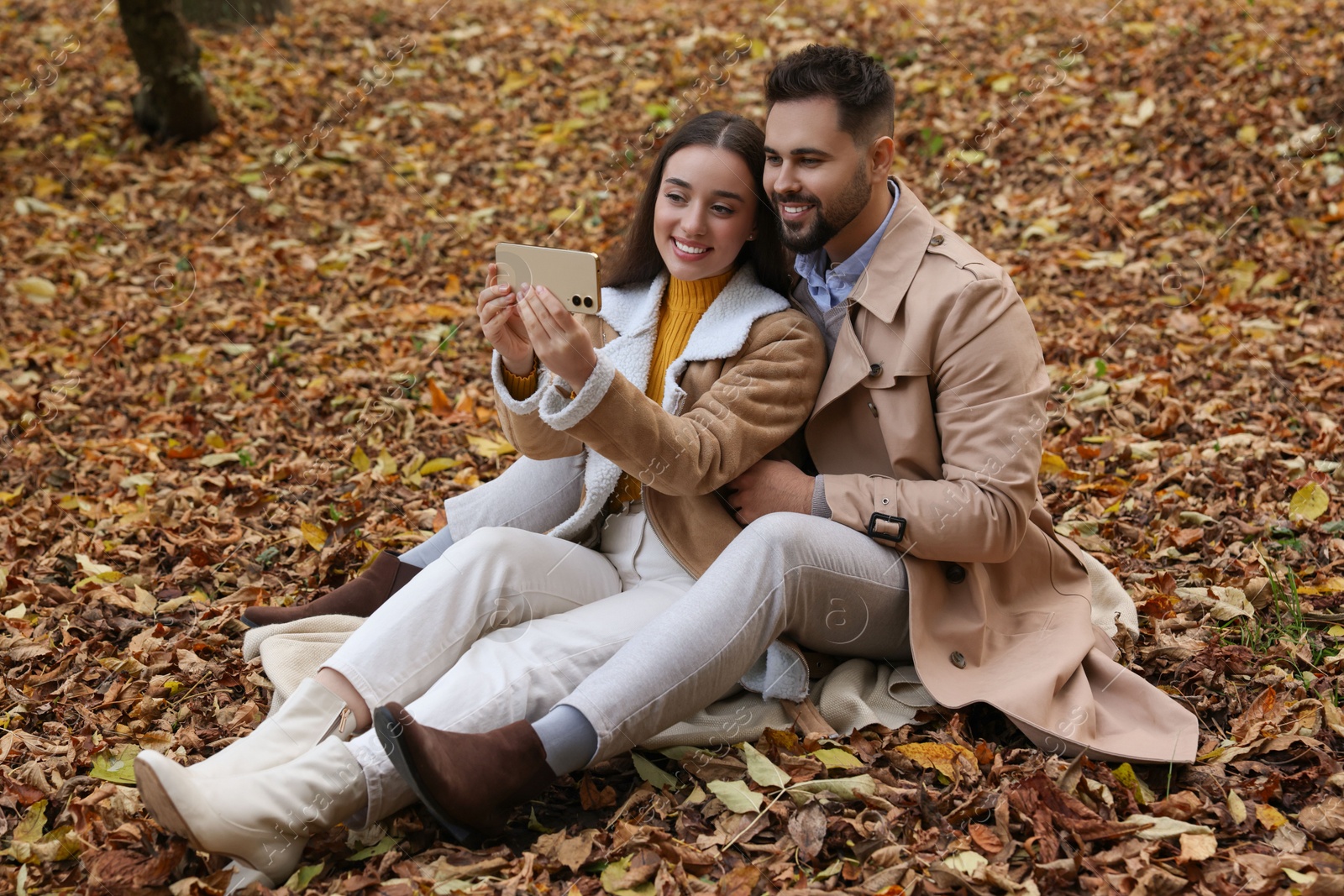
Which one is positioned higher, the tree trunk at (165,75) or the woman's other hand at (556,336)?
the tree trunk at (165,75)

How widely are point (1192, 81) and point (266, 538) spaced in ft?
17.2

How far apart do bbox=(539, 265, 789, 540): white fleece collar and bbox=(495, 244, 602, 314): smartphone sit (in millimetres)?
173

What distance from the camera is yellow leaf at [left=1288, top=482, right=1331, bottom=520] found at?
11.0 ft

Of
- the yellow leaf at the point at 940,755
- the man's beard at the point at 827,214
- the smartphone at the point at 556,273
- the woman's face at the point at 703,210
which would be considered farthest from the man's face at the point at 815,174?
the yellow leaf at the point at 940,755

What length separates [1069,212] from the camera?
5.49 meters

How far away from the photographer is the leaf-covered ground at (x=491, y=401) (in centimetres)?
221

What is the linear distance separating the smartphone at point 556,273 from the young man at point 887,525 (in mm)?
497

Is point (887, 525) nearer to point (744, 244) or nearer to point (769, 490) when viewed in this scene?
point (769, 490)

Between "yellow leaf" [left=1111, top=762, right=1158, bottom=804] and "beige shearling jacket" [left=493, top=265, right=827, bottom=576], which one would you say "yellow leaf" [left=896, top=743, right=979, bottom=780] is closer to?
"yellow leaf" [left=1111, top=762, right=1158, bottom=804]

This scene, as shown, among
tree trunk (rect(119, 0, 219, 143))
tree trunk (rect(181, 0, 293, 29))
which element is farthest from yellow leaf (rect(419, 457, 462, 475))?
tree trunk (rect(181, 0, 293, 29))

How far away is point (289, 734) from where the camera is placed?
7.50 ft

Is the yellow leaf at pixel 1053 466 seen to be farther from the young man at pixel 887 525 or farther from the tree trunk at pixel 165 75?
the tree trunk at pixel 165 75

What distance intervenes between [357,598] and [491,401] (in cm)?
180

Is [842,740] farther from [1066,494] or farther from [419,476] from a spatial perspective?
[419,476]
